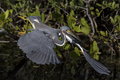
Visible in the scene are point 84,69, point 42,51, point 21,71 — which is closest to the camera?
point 42,51

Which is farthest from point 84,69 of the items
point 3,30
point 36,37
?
point 3,30

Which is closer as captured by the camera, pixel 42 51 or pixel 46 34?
pixel 42 51

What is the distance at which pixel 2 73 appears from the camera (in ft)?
7.47

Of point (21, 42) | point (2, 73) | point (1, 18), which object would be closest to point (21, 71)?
point (2, 73)

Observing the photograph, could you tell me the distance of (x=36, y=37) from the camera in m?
2.20

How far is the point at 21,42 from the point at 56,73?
607mm

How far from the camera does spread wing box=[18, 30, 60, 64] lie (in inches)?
78.2

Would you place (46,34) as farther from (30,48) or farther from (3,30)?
(3,30)

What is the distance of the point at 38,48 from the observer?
2.11 m

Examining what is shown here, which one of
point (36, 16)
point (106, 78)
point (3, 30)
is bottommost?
point (106, 78)

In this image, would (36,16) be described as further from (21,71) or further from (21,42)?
(21,71)

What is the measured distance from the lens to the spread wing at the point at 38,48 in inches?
78.2

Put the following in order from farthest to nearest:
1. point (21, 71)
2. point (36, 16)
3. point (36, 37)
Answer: point (36, 16)
point (21, 71)
point (36, 37)

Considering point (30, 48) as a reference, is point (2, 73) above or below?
below
